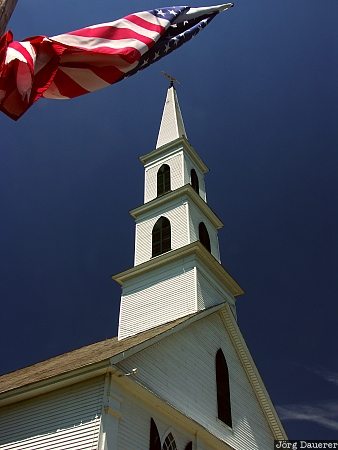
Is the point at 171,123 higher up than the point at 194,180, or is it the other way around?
the point at 171,123

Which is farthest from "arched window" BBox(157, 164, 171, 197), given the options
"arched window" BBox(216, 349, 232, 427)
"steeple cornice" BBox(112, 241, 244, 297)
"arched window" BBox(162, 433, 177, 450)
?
"arched window" BBox(162, 433, 177, 450)

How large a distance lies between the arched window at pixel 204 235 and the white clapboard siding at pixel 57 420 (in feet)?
36.5

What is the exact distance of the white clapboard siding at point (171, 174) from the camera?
23.3 metres

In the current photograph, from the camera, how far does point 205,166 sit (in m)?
26.2

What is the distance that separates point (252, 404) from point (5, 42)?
1566cm

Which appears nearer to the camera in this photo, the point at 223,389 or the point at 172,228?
the point at 223,389

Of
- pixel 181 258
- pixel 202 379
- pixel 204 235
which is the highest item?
pixel 204 235

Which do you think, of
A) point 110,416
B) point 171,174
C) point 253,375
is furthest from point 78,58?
point 171,174

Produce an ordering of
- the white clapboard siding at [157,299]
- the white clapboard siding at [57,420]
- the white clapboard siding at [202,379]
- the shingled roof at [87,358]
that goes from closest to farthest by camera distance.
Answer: the white clapboard siding at [57,420], the shingled roof at [87,358], the white clapboard siding at [202,379], the white clapboard siding at [157,299]

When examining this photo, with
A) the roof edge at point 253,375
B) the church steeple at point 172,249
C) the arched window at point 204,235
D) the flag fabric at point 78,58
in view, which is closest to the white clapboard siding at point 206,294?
Answer: the church steeple at point 172,249

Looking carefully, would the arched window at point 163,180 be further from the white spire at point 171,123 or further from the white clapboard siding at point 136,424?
the white clapboard siding at point 136,424

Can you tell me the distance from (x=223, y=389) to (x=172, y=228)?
7.36 metres

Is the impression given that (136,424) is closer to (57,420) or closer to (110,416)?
(110,416)

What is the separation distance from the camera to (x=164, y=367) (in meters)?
13.5
